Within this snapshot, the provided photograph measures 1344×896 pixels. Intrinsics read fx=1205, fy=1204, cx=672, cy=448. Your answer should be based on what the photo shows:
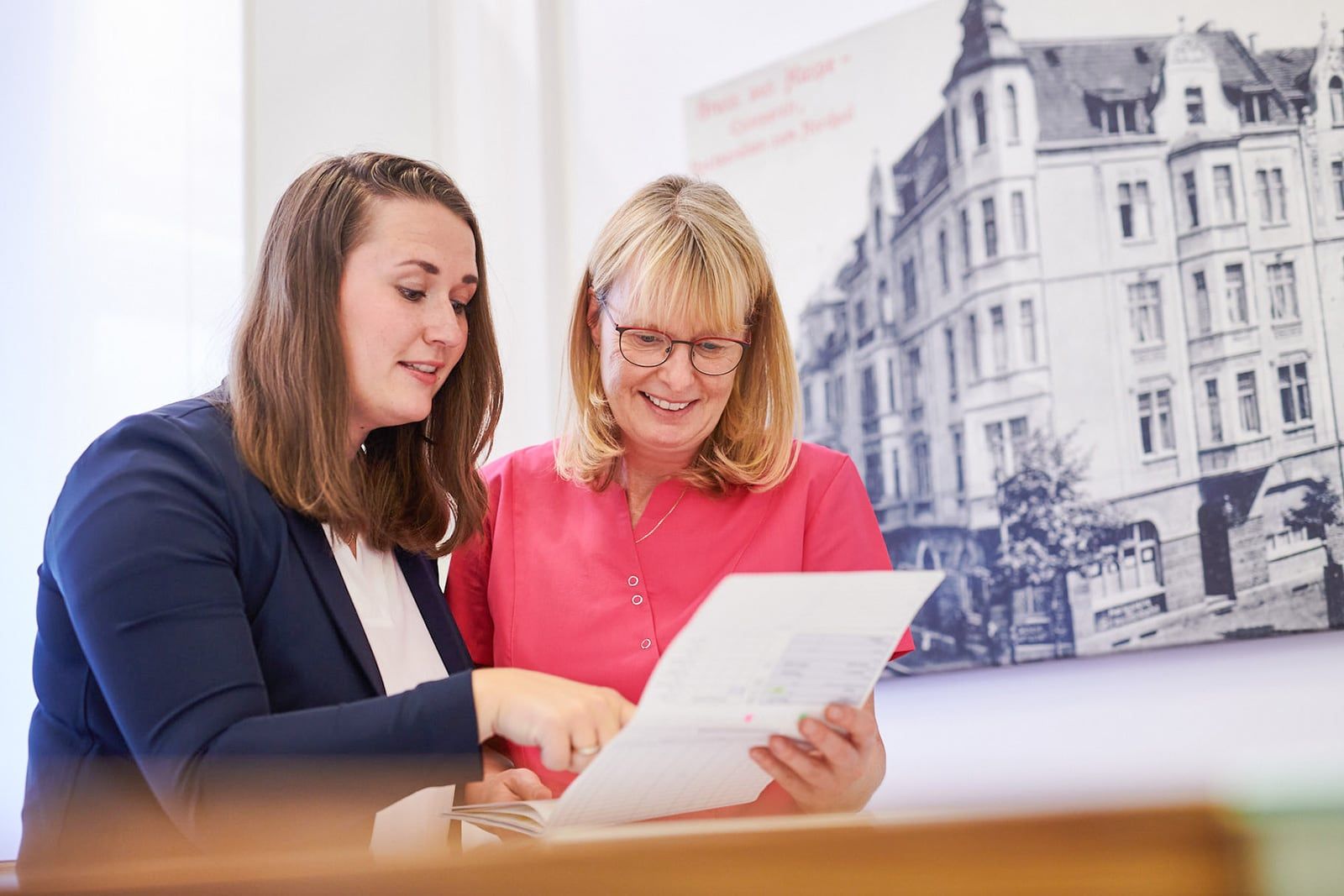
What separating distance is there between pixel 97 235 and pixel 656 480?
1212mm

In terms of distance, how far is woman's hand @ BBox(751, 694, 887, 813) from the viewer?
988 millimetres

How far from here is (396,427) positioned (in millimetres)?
1463

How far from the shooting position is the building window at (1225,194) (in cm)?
197

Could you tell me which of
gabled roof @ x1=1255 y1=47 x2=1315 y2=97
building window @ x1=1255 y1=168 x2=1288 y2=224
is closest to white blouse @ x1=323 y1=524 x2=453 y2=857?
building window @ x1=1255 y1=168 x2=1288 y2=224

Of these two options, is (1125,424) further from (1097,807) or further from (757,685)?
(1097,807)

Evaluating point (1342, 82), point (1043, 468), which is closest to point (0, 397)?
point (1043, 468)

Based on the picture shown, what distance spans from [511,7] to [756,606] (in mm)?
2490

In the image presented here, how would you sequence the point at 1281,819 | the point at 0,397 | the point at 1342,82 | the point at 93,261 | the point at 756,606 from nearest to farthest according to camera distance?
the point at 1281,819 → the point at 756,606 → the point at 1342,82 → the point at 0,397 → the point at 93,261

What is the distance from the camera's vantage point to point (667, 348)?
152 centimetres

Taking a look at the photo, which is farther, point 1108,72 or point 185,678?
point 1108,72

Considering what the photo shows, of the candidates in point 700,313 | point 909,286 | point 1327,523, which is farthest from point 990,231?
point 700,313

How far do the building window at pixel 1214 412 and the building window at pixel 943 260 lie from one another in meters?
0.50

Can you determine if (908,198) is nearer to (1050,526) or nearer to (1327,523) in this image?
(1050,526)

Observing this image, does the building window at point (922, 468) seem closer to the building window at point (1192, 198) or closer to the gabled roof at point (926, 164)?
the gabled roof at point (926, 164)
